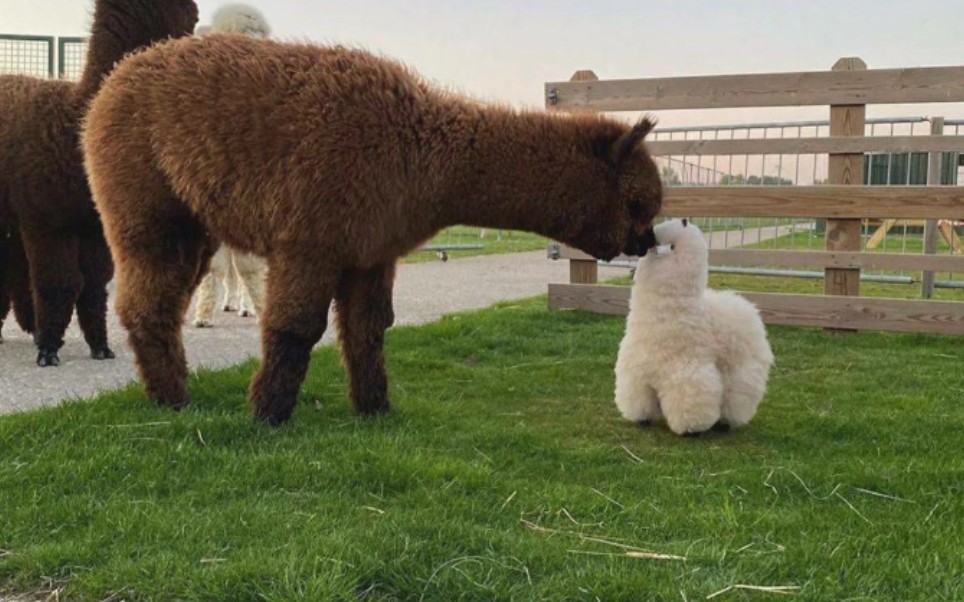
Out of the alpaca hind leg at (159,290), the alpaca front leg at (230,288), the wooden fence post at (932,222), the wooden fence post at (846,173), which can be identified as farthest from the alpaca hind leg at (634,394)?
the wooden fence post at (932,222)

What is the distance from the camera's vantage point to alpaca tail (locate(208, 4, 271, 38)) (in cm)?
696

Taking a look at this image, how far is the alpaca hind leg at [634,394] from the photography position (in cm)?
495

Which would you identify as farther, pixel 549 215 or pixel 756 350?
pixel 756 350

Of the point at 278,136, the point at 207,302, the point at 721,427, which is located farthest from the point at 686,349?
the point at 207,302

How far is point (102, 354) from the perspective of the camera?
22.2 ft

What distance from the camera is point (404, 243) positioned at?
4500mm

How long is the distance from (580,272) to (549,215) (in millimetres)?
5260

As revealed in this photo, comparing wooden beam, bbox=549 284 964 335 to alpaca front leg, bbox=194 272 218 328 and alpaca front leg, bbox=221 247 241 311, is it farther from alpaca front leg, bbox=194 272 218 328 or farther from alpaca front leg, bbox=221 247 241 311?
alpaca front leg, bbox=221 247 241 311

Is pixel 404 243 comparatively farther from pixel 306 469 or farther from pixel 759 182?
pixel 759 182

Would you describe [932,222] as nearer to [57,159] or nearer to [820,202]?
[820,202]

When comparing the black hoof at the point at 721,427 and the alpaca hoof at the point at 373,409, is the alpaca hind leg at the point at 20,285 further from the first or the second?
the black hoof at the point at 721,427

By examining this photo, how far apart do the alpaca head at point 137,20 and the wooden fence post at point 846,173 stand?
5.72 meters

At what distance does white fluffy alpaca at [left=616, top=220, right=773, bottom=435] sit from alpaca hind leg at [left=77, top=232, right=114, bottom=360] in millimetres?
3895

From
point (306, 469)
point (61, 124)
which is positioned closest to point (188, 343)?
point (61, 124)
